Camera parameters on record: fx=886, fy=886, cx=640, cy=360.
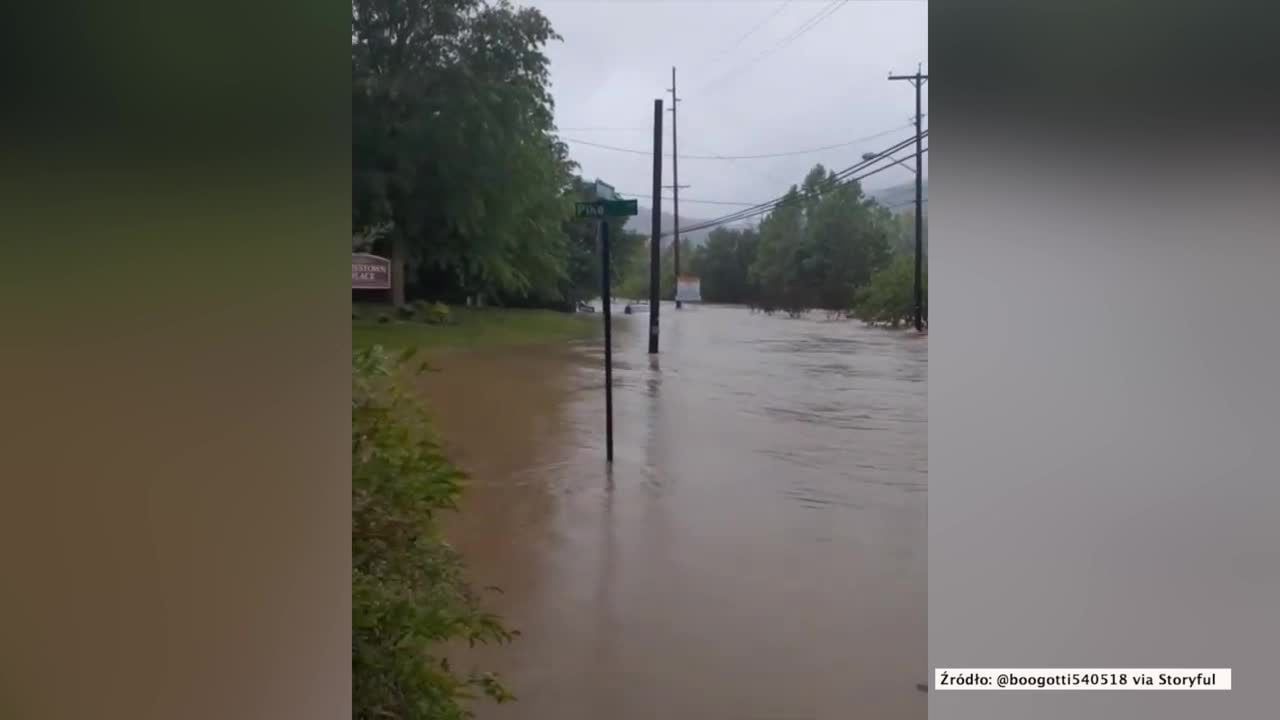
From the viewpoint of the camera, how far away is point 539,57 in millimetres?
2025

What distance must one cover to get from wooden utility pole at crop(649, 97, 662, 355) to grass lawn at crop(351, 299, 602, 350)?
15 cm

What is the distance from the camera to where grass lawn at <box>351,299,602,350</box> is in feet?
5.82

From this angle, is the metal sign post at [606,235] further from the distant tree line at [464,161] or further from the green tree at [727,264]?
the green tree at [727,264]

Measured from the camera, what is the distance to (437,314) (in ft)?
6.38

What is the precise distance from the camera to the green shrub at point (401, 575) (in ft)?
4.99

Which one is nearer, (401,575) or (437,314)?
(401,575)

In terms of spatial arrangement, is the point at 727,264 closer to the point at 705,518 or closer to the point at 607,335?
the point at 607,335

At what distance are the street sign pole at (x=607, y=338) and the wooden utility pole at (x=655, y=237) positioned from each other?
0.40ft

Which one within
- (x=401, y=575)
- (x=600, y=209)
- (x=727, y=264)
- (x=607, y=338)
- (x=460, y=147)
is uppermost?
(x=460, y=147)

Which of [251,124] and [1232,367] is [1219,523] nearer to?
[1232,367]

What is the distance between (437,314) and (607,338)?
0.41 m

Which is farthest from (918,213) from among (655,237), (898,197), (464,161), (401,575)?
(401,575)

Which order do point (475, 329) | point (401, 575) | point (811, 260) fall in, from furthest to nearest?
point (811, 260)
point (475, 329)
point (401, 575)

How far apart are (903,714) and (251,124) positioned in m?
1.62
